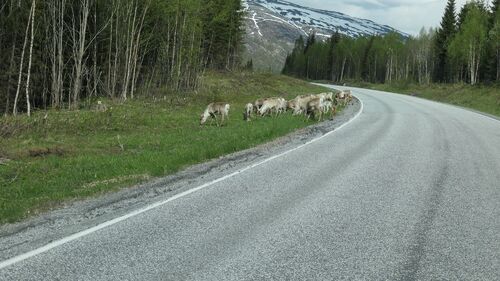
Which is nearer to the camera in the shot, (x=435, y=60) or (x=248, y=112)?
(x=248, y=112)

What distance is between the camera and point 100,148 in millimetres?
14625

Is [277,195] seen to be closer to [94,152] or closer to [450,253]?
[450,253]

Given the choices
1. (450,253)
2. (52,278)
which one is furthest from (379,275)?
(52,278)

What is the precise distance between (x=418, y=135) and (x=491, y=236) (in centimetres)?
1232

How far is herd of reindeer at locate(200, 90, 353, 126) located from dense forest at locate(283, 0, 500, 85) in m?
37.8

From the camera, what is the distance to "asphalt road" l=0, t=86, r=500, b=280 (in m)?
5.23

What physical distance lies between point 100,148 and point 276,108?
13.1m

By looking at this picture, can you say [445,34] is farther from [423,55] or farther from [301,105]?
[301,105]

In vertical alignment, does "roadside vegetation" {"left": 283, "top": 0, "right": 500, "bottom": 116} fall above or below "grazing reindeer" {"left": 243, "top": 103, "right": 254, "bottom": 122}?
above

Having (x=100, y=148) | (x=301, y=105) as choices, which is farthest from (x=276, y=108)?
(x=100, y=148)

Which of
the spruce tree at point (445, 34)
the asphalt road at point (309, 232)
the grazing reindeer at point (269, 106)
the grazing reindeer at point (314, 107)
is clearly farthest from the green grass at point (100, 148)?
the spruce tree at point (445, 34)

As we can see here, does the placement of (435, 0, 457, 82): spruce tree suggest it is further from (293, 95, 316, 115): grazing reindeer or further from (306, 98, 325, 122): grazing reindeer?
(306, 98, 325, 122): grazing reindeer

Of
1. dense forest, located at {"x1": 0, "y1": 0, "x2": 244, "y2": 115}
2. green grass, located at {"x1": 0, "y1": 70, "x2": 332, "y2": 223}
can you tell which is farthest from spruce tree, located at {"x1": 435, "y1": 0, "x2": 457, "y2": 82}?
green grass, located at {"x1": 0, "y1": 70, "x2": 332, "y2": 223}

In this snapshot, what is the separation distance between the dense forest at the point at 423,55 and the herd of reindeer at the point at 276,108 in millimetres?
37792
